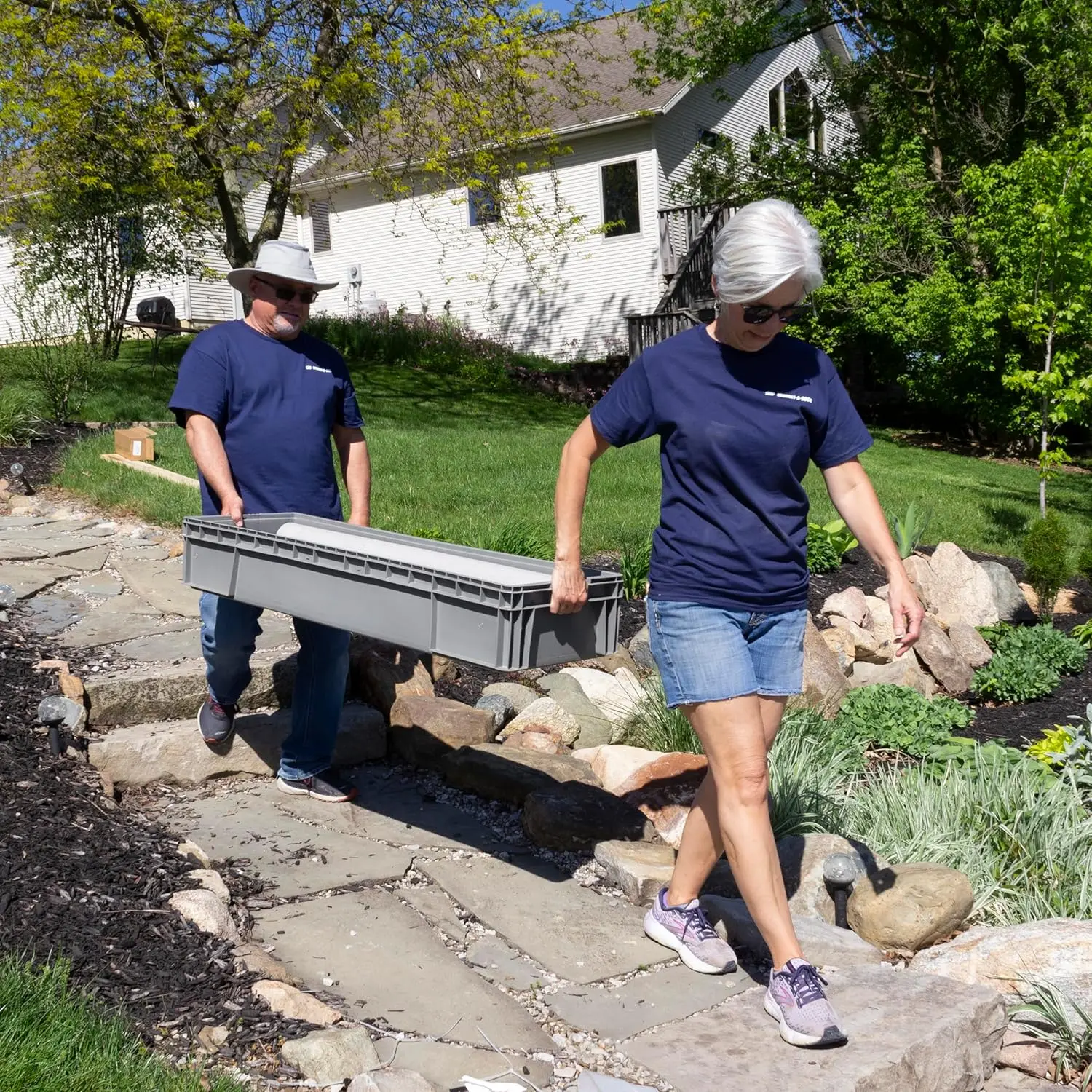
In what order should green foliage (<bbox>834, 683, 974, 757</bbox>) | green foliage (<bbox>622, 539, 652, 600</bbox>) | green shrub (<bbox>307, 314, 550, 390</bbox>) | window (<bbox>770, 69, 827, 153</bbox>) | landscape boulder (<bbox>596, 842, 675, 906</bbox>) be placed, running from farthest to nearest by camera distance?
window (<bbox>770, 69, 827, 153</bbox>)
green shrub (<bbox>307, 314, 550, 390</bbox>)
green foliage (<bbox>622, 539, 652, 600</bbox>)
green foliage (<bbox>834, 683, 974, 757</bbox>)
landscape boulder (<bbox>596, 842, 675, 906</bbox>)

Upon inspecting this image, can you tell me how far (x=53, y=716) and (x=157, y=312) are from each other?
20.2 m

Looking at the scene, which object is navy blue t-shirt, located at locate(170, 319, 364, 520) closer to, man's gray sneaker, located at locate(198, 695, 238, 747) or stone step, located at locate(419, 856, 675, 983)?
man's gray sneaker, located at locate(198, 695, 238, 747)

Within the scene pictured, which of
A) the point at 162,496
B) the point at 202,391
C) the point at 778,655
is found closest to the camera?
the point at 778,655

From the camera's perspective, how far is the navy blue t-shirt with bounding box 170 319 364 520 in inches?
150

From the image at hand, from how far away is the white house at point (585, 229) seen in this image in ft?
66.9

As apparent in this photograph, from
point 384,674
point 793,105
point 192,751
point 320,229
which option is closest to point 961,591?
point 384,674

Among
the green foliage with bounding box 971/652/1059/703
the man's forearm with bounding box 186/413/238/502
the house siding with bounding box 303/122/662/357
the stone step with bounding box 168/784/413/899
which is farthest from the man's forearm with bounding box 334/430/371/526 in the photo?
the house siding with bounding box 303/122/662/357

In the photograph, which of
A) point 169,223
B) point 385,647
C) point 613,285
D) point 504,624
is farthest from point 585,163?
point 504,624

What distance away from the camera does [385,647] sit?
5.20 meters

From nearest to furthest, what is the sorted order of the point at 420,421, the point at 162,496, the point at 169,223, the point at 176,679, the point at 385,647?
the point at 176,679, the point at 385,647, the point at 162,496, the point at 420,421, the point at 169,223

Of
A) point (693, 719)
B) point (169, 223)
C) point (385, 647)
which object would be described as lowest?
point (385, 647)

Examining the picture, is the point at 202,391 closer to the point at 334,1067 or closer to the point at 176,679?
the point at 176,679

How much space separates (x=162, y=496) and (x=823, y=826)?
5.19 meters

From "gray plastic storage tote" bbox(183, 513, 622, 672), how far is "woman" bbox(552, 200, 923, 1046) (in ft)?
0.47
